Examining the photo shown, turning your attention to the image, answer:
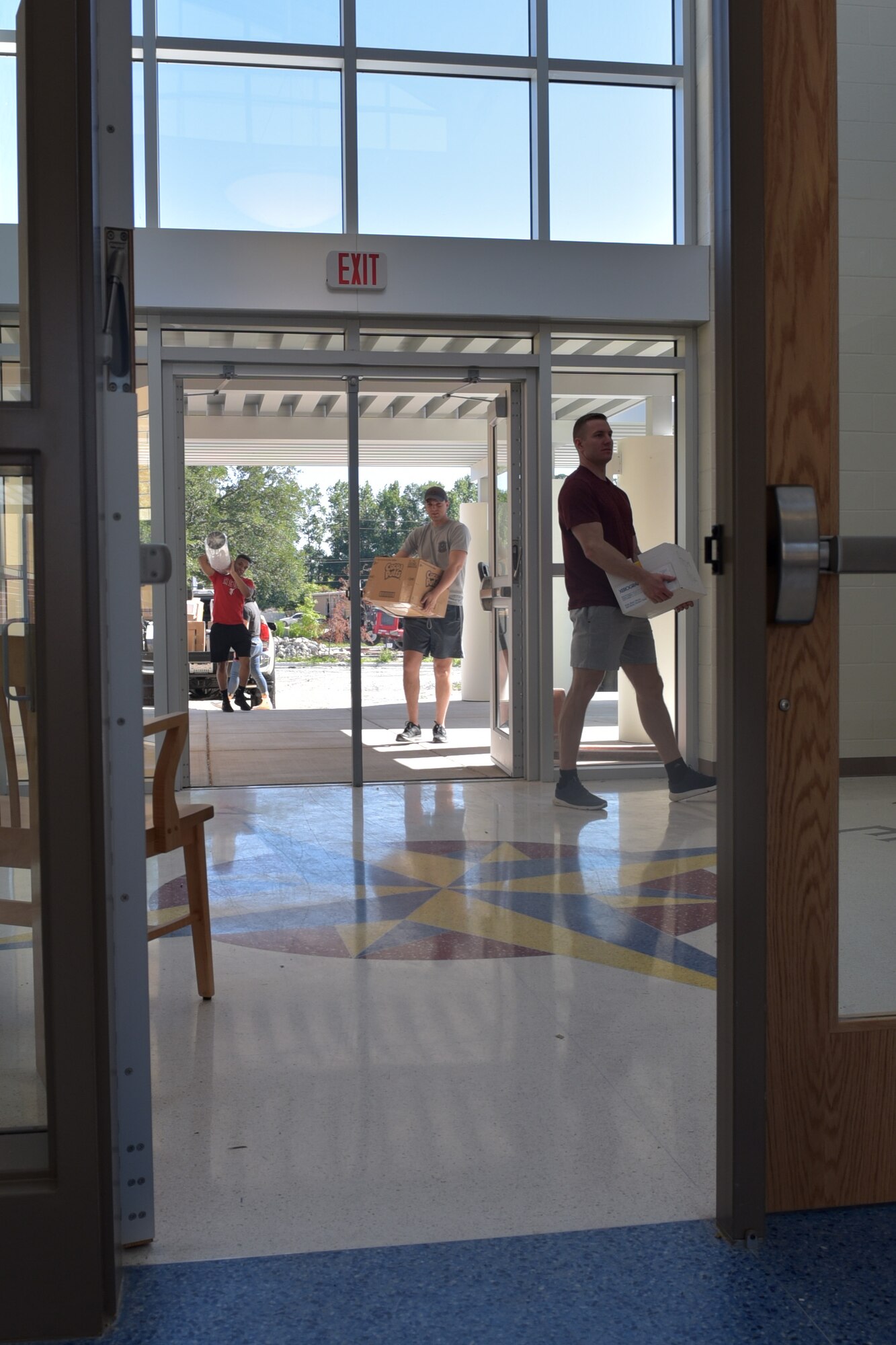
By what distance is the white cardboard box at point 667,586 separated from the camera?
5125 mm

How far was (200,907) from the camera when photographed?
2678mm

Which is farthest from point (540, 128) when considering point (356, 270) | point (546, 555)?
point (546, 555)

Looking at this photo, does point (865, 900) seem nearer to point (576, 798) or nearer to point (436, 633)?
point (576, 798)

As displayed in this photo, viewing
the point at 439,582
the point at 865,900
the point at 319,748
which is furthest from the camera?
the point at 319,748

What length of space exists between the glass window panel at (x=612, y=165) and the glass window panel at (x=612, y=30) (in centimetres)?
16

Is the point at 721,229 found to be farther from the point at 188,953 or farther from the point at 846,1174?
the point at 188,953

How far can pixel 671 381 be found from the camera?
21.5 ft

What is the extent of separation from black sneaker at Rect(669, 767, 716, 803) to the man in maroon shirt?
0.10 meters

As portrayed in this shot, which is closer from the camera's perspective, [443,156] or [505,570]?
[443,156]

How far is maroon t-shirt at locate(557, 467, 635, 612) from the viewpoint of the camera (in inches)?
205

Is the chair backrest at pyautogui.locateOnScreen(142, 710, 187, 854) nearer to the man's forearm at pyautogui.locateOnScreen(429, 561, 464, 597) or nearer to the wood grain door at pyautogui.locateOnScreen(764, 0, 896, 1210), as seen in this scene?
the wood grain door at pyautogui.locateOnScreen(764, 0, 896, 1210)

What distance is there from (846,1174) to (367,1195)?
0.69 meters

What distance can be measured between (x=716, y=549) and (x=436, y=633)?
5564 mm

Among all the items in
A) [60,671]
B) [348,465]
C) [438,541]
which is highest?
[348,465]
